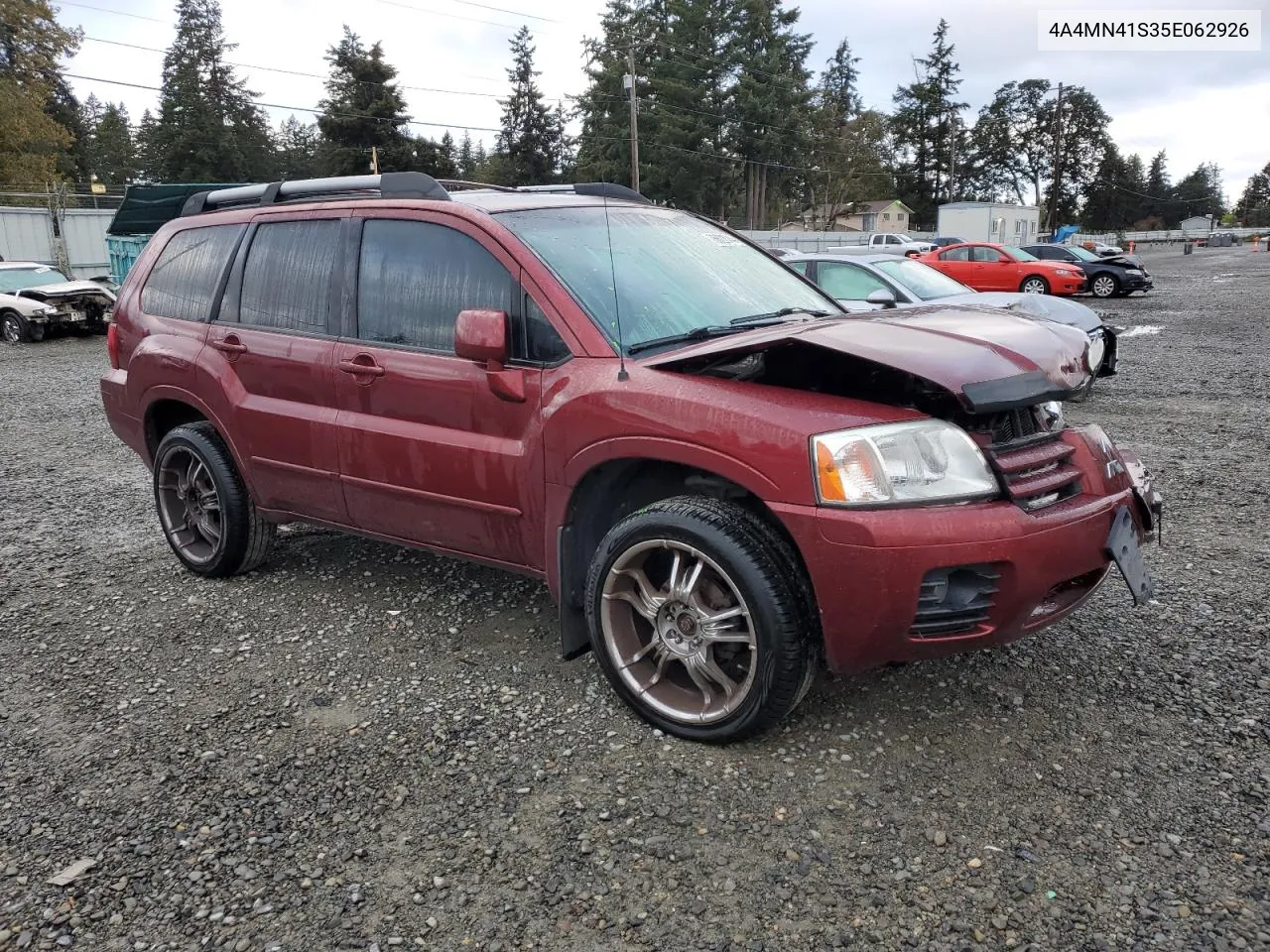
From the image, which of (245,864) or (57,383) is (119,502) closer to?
(245,864)

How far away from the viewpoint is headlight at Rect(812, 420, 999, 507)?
2691 millimetres

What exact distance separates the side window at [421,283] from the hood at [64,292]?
16.7m

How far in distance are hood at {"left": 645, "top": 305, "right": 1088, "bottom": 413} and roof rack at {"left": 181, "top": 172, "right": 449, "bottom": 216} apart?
142 cm

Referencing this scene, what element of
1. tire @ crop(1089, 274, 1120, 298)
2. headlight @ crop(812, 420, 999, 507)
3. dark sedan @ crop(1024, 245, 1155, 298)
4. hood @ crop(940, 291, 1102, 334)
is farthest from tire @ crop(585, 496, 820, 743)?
tire @ crop(1089, 274, 1120, 298)

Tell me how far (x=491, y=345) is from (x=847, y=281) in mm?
7607

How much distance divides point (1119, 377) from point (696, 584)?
9467mm

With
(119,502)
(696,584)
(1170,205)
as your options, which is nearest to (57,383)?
(119,502)

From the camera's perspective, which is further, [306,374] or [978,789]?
[306,374]

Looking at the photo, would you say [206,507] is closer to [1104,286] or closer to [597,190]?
[597,190]

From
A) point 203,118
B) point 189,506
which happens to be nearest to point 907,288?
point 189,506

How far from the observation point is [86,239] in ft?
89.1

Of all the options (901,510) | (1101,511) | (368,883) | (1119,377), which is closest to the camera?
(368,883)

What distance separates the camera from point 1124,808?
2.69 metres

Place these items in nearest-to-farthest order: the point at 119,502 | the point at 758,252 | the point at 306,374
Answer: the point at 306,374 → the point at 758,252 → the point at 119,502
